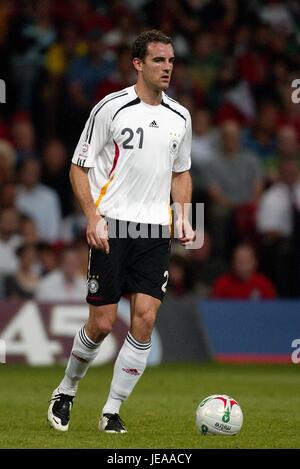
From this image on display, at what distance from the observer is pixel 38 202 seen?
16.3 metres

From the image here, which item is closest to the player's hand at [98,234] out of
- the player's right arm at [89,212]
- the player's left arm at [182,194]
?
the player's right arm at [89,212]

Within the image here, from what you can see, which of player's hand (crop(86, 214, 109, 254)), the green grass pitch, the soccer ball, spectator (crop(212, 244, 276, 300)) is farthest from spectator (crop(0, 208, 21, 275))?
the soccer ball

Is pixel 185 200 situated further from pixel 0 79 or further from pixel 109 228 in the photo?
pixel 0 79

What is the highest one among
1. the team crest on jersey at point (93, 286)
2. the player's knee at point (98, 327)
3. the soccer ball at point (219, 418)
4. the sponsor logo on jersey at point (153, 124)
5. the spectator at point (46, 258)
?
the sponsor logo on jersey at point (153, 124)

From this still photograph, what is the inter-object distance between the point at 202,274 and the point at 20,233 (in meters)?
2.54

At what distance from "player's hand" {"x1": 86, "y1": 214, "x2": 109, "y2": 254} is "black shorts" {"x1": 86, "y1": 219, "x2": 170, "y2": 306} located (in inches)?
9.5

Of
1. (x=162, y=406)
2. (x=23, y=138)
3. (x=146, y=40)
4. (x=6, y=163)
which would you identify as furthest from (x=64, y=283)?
(x=146, y=40)

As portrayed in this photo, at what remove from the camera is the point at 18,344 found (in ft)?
47.8

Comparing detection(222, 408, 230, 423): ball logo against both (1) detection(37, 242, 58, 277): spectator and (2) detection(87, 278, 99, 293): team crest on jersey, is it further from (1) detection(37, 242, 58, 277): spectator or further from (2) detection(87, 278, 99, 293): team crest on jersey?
(1) detection(37, 242, 58, 277): spectator

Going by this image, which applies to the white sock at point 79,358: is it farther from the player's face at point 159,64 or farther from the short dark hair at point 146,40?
the short dark hair at point 146,40

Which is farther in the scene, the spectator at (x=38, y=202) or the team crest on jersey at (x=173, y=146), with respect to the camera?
the spectator at (x=38, y=202)

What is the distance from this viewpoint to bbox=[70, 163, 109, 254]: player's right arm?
26.8ft

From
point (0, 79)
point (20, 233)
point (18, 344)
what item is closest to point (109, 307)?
point (18, 344)

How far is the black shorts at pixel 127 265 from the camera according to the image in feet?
27.6
